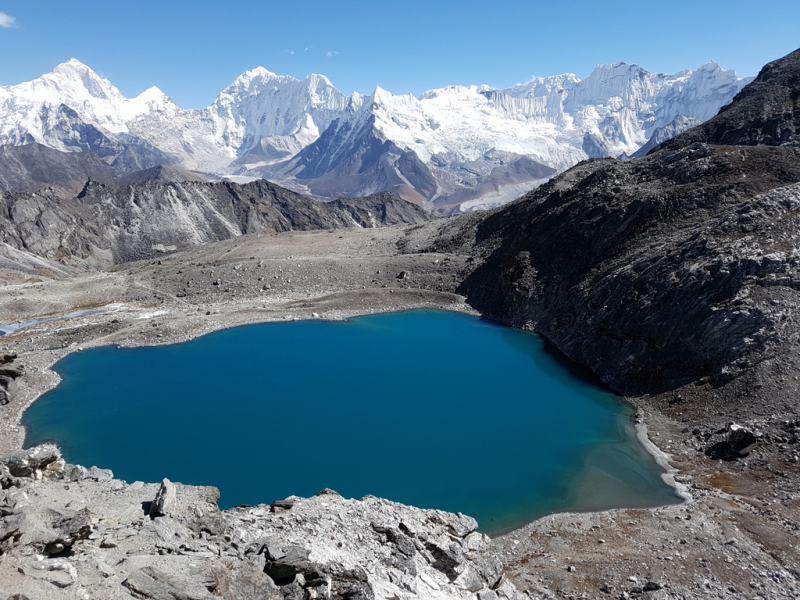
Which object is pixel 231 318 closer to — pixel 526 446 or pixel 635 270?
pixel 526 446

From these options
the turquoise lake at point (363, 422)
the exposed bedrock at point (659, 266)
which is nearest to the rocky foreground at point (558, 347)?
the exposed bedrock at point (659, 266)

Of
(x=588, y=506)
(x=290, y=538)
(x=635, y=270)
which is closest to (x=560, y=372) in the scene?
(x=635, y=270)

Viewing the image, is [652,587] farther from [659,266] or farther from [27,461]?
[659,266]

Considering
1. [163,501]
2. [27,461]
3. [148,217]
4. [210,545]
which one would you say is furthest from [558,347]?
[148,217]

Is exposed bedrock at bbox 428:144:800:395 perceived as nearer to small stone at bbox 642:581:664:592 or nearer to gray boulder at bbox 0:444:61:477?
small stone at bbox 642:581:664:592

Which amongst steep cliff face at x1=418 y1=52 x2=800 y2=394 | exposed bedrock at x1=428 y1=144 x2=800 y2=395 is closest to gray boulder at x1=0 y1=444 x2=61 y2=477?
exposed bedrock at x1=428 y1=144 x2=800 y2=395
